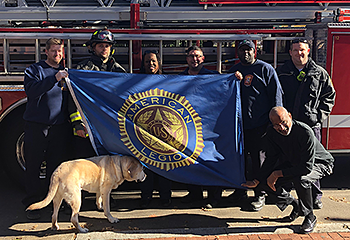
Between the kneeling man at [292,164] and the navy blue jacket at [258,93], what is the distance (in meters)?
0.32

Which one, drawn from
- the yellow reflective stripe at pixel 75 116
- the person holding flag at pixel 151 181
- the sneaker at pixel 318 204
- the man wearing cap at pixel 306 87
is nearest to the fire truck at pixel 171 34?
the person holding flag at pixel 151 181

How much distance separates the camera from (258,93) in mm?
4766

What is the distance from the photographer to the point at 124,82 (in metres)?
4.66

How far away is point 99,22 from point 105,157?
2.62 meters

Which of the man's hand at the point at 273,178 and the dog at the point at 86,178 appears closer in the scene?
the dog at the point at 86,178

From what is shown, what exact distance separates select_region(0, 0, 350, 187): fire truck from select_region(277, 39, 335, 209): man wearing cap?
25.3 inches

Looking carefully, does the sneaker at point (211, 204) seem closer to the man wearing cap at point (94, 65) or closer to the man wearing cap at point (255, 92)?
the man wearing cap at point (255, 92)

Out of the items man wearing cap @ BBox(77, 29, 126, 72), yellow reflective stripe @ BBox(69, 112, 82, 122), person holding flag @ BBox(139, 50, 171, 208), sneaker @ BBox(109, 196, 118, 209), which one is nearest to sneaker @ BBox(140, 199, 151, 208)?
person holding flag @ BBox(139, 50, 171, 208)

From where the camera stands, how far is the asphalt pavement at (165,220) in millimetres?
4281

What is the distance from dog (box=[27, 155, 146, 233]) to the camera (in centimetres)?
407

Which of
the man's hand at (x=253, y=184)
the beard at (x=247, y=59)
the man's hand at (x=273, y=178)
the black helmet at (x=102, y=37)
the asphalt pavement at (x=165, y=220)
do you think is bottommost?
the asphalt pavement at (x=165, y=220)

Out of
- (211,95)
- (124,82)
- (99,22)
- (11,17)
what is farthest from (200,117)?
(11,17)

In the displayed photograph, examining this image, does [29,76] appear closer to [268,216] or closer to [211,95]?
[211,95]

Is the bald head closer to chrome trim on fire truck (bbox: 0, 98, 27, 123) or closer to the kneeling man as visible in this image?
the kneeling man
